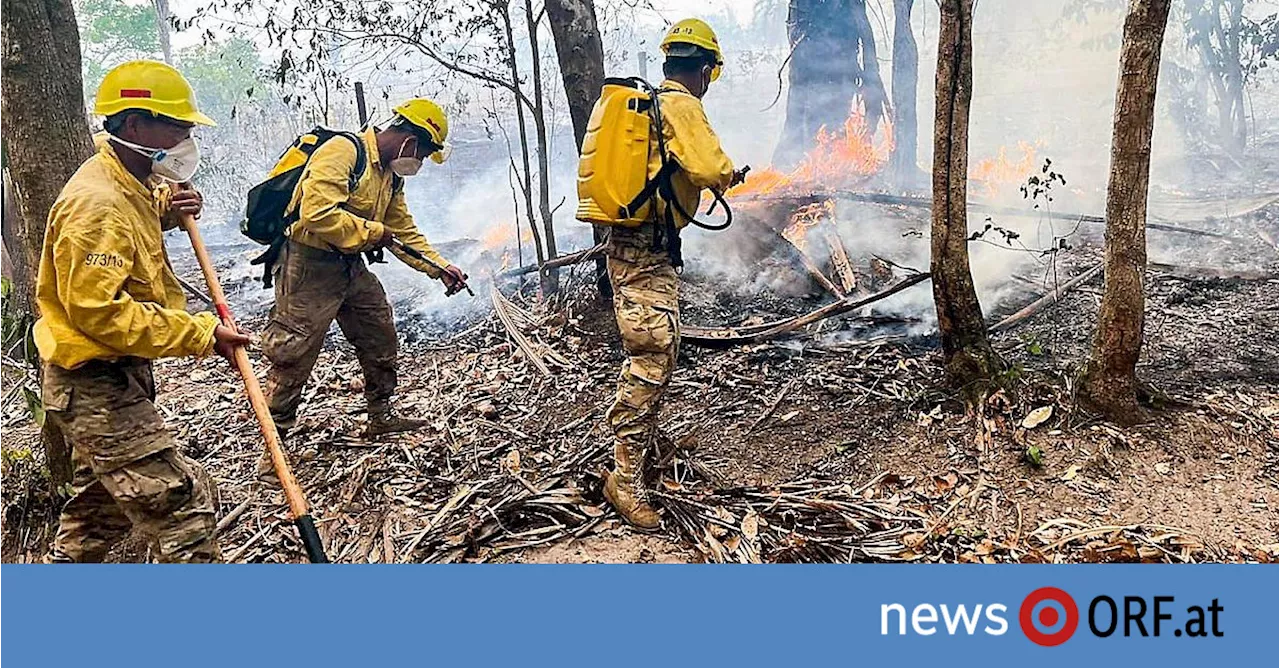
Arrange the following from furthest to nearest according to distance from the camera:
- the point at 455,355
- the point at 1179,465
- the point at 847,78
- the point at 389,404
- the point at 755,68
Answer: the point at 755,68 < the point at 847,78 < the point at 455,355 < the point at 389,404 < the point at 1179,465

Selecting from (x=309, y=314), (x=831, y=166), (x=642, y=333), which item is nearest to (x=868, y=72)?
(x=831, y=166)

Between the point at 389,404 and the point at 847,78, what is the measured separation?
7.72 metres

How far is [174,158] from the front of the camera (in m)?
2.83

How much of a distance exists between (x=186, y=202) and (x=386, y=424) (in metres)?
1.85

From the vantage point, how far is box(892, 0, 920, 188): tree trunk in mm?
10781

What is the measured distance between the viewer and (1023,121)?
1392cm

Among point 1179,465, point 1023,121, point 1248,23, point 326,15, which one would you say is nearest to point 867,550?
point 1179,465

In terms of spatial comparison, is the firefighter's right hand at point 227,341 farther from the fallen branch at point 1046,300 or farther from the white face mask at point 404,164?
the fallen branch at point 1046,300

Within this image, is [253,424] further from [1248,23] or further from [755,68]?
[1248,23]

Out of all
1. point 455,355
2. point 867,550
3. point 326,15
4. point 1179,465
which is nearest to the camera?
point 867,550

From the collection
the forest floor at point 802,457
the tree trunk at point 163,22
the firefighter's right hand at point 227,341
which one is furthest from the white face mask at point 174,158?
the tree trunk at point 163,22

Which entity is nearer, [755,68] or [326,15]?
[326,15]

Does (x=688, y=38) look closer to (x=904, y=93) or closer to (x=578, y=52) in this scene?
(x=578, y=52)

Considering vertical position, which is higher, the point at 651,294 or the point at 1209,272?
the point at 651,294
